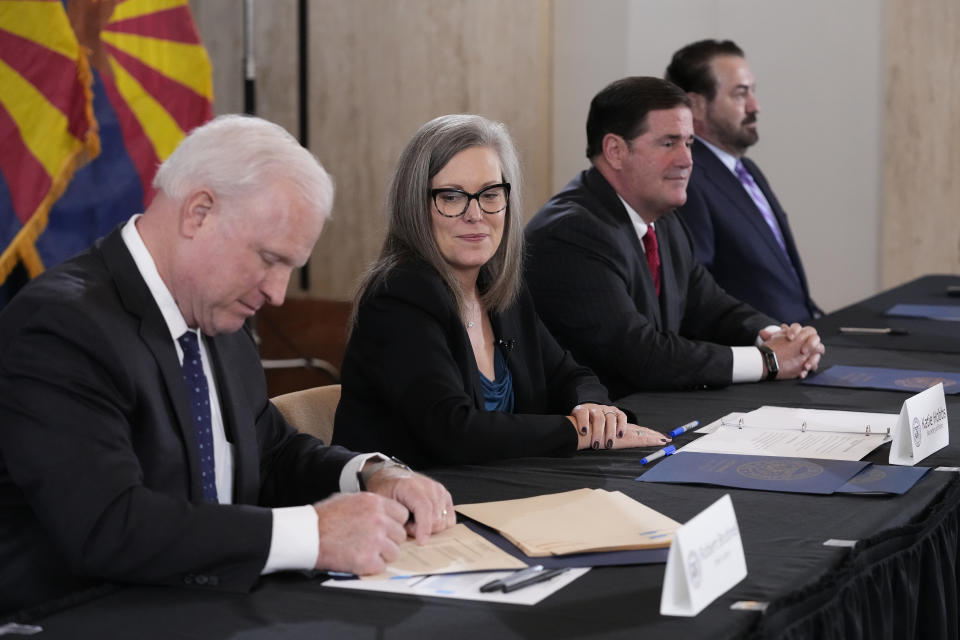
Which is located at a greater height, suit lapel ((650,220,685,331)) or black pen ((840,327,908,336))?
suit lapel ((650,220,685,331))

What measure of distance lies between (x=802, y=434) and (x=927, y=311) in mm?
2032

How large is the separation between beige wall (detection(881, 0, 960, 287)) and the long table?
15.5 ft

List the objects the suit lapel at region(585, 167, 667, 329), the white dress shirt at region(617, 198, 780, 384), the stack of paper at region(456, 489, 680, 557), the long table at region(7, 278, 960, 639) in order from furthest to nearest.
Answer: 1. the suit lapel at region(585, 167, 667, 329)
2. the white dress shirt at region(617, 198, 780, 384)
3. the stack of paper at region(456, 489, 680, 557)
4. the long table at region(7, 278, 960, 639)

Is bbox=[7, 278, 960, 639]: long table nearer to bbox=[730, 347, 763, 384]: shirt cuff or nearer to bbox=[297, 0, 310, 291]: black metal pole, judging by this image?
bbox=[730, 347, 763, 384]: shirt cuff

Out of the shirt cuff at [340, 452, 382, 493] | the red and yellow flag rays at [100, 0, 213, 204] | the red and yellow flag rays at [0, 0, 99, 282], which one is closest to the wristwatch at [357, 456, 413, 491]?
the shirt cuff at [340, 452, 382, 493]

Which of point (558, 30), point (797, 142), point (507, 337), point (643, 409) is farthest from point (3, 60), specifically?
point (797, 142)

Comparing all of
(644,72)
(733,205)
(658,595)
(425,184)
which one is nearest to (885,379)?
(425,184)

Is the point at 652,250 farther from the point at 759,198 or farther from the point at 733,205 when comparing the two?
the point at 759,198

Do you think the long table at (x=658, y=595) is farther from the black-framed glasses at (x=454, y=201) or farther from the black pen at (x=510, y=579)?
the black-framed glasses at (x=454, y=201)

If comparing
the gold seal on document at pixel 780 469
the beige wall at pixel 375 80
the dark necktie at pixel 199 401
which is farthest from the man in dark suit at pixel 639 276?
the beige wall at pixel 375 80

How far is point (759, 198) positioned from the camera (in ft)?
16.1

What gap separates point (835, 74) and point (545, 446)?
5017 mm

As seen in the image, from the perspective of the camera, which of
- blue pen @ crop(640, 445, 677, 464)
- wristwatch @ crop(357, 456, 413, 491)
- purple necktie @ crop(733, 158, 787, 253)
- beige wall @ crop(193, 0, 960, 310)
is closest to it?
wristwatch @ crop(357, 456, 413, 491)

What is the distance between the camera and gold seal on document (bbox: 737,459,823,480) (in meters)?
2.04
